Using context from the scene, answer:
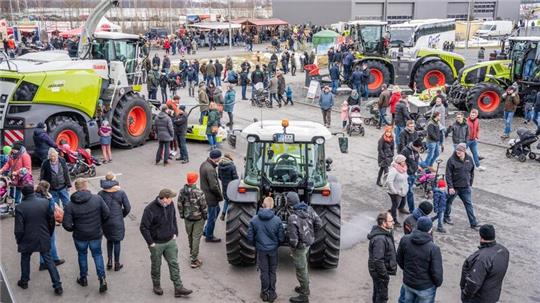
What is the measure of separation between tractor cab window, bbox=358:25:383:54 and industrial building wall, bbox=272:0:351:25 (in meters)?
28.8

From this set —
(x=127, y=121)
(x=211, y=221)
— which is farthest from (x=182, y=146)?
(x=211, y=221)

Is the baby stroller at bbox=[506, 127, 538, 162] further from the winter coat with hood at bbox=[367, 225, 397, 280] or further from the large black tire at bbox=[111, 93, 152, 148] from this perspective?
the large black tire at bbox=[111, 93, 152, 148]

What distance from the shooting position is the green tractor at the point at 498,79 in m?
16.9

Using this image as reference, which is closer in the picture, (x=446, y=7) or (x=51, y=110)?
(x=51, y=110)

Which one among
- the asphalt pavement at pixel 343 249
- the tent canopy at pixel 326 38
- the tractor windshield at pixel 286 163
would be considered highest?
the tent canopy at pixel 326 38

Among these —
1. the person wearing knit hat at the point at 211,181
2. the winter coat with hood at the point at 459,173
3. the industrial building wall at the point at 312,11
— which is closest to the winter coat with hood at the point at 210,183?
the person wearing knit hat at the point at 211,181

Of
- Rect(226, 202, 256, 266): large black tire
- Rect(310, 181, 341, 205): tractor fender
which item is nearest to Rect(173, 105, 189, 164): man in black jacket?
Rect(226, 202, 256, 266): large black tire

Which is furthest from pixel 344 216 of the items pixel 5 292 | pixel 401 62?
pixel 401 62

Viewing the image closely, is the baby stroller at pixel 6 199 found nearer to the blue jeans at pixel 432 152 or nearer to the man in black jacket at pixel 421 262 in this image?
the man in black jacket at pixel 421 262

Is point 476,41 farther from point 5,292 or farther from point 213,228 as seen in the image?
point 5,292

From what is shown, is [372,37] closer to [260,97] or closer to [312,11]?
[260,97]

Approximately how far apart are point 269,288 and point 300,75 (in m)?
22.6

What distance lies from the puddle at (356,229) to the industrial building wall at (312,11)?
4261cm

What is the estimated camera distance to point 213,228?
899 centimetres
